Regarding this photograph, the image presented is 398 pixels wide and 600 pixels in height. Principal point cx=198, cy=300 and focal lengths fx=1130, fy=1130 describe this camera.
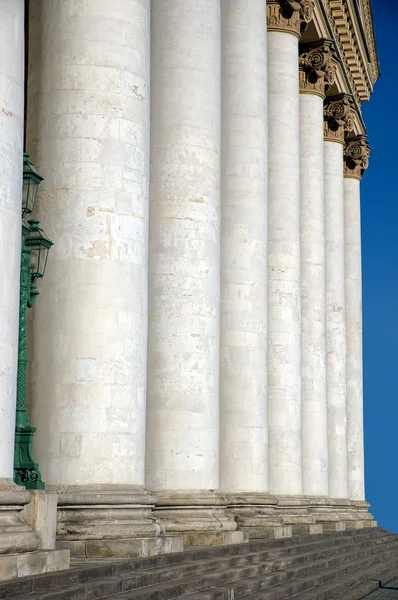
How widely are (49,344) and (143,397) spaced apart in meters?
5.07

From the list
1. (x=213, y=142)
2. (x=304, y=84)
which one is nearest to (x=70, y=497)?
(x=213, y=142)

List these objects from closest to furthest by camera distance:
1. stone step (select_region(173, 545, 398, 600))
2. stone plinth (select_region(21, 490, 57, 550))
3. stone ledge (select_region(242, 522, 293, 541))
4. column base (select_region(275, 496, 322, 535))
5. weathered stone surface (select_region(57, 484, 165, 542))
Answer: stone plinth (select_region(21, 490, 57, 550)) → stone step (select_region(173, 545, 398, 600)) → weathered stone surface (select_region(57, 484, 165, 542)) → stone ledge (select_region(242, 522, 293, 541)) → column base (select_region(275, 496, 322, 535))

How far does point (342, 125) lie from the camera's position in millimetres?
122188

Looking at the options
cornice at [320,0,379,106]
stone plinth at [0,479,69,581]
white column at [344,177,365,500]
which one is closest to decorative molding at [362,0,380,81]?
cornice at [320,0,379,106]

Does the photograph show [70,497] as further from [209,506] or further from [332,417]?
[332,417]

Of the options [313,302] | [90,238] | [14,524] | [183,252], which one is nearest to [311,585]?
[183,252]

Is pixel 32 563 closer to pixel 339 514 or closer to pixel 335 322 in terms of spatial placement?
pixel 339 514

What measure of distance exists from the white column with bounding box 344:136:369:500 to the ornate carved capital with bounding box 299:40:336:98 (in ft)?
87.4

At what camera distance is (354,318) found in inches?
5177

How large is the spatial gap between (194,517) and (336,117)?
70.6m

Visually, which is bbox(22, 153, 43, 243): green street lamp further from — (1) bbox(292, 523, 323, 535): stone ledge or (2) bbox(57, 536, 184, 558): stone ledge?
(1) bbox(292, 523, 323, 535): stone ledge

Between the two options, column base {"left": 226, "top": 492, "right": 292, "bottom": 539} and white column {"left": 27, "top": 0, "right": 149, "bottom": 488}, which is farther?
column base {"left": 226, "top": 492, "right": 292, "bottom": 539}

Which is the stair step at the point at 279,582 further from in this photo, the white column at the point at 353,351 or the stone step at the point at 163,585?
the white column at the point at 353,351

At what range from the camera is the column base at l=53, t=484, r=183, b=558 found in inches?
1812
